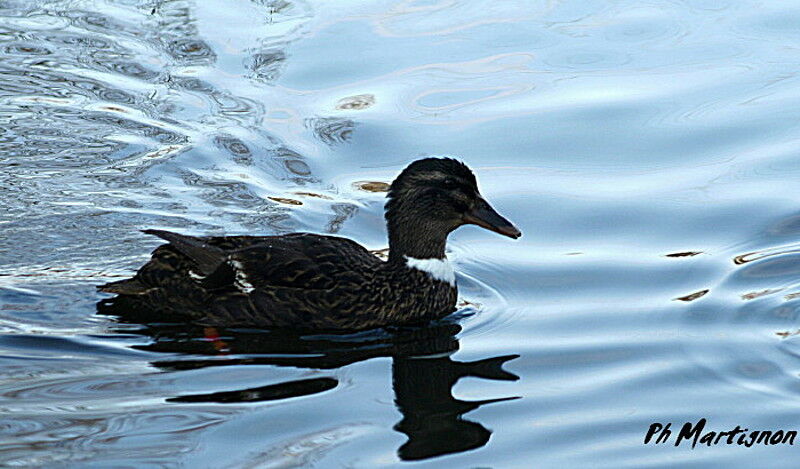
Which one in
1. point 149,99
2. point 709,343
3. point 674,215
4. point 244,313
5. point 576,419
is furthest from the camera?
point 149,99

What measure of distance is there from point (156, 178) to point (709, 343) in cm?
466

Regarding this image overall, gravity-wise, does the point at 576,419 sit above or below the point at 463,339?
below

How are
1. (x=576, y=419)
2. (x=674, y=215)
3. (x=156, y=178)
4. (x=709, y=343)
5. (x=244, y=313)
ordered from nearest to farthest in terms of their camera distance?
1. (x=576, y=419)
2. (x=709, y=343)
3. (x=244, y=313)
4. (x=674, y=215)
5. (x=156, y=178)

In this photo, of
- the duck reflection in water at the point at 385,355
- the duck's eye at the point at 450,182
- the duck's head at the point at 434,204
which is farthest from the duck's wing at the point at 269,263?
the duck's eye at the point at 450,182

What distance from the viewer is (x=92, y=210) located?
34.0 ft

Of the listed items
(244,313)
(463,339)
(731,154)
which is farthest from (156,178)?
(731,154)

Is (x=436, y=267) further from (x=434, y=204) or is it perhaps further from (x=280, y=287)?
(x=280, y=287)

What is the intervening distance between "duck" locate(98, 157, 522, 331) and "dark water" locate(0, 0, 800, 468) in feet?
0.60

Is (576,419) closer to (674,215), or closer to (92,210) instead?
(674,215)

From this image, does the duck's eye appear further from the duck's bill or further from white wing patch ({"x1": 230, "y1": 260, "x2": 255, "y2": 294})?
white wing patch ({"x1": 230, "y1": 260, "x2": 255, "y2": 294})

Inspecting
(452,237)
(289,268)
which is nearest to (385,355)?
(289,268)

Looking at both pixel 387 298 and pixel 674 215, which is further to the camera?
pixel 674 215

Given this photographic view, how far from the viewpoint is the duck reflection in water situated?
722 centimetres

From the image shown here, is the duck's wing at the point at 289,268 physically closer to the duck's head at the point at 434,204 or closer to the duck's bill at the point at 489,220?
the duck's head at the point at 434,204
